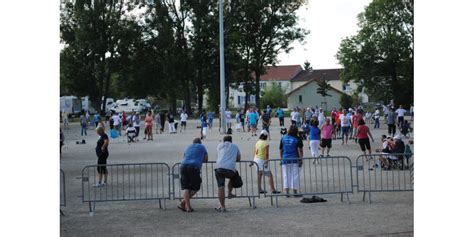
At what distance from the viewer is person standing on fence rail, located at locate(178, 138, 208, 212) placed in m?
11.7

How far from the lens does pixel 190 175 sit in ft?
38.5

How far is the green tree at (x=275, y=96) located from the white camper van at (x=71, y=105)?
31282 mm

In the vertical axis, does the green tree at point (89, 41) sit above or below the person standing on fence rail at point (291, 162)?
above

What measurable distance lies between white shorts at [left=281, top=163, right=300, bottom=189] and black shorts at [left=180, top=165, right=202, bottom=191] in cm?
199

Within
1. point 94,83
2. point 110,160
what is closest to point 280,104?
point 94,83

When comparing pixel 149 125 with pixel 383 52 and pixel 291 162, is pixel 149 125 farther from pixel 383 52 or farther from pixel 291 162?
pixel 383 52

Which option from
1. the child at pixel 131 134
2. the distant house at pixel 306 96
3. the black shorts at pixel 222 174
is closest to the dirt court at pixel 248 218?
the black shorts at pixel 222 174

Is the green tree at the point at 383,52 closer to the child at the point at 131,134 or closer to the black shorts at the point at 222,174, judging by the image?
the child at the point at 131,134

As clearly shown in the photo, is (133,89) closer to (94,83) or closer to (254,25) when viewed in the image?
(94,83)

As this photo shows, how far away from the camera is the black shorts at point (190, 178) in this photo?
11.7m

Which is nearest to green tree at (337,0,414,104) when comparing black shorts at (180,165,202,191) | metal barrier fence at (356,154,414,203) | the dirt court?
metal barrier fence at (356,154,414,203)

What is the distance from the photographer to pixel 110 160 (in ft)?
70.2

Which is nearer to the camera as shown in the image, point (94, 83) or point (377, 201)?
point (377, 201)

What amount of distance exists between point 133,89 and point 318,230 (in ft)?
190
